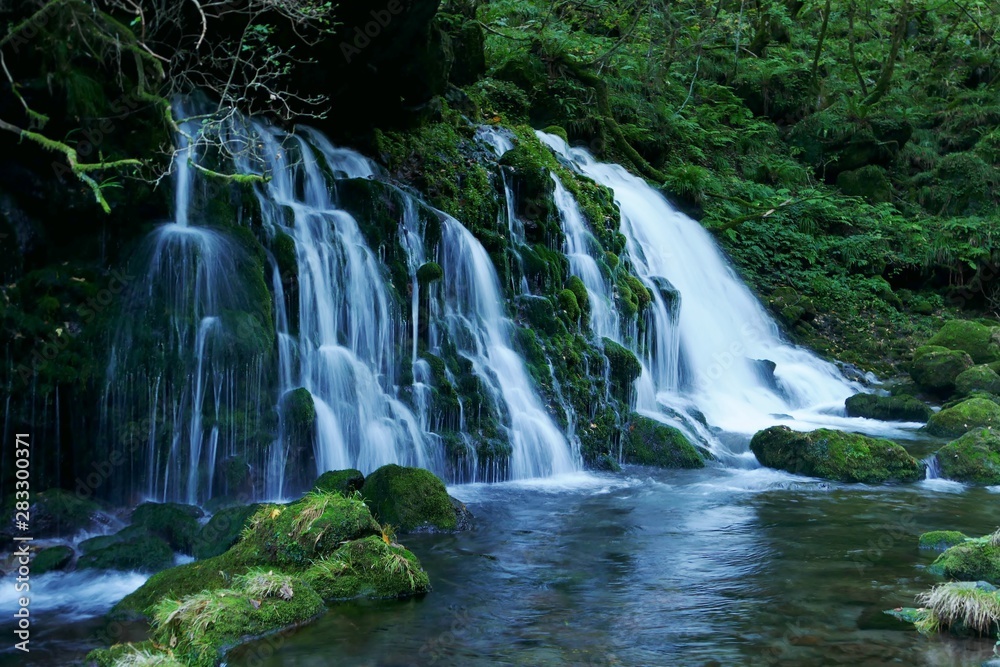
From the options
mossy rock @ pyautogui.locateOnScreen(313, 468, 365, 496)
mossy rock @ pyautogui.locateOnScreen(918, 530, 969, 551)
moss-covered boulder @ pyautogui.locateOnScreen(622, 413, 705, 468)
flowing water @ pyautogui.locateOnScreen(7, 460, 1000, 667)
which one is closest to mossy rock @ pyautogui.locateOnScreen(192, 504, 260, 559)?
flowing water @ pyautogui.locateOnScreen(7, 460, 1000, 667)

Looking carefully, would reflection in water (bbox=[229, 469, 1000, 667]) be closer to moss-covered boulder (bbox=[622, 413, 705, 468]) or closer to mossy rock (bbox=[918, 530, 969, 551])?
mossy rock (bbox=[918, 530, 969, 551])

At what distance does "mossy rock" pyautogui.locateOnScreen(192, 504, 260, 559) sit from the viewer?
7574 millimetres

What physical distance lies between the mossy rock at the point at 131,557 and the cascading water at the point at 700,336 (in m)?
8.22

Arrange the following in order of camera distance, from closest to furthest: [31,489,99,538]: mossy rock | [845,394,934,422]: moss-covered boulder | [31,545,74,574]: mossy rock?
[31,545,74,574]: mossy rock, [31,489,99,538]: mossy rock, [845,394,934,422]: moss-covered boulder

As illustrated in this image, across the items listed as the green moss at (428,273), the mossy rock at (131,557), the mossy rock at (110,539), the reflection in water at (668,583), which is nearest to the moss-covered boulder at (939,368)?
the reflection in water at (668,583)

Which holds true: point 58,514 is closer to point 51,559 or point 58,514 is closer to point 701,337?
point 51,559

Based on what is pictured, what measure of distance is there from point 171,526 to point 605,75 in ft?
61.6

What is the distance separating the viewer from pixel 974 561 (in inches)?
279

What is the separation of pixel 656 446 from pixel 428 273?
404cm

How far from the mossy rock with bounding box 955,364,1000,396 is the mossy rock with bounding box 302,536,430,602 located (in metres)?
12.7

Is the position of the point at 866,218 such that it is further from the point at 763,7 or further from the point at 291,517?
the point at 291,517

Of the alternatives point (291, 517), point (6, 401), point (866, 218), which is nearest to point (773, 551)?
point (291, 517)

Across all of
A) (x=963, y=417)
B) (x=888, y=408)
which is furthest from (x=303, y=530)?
(x=888, y=408)

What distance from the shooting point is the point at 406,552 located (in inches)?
281
